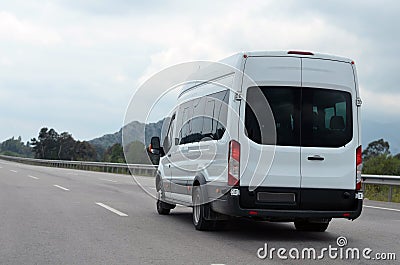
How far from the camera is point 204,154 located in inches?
383

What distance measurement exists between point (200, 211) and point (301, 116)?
7.58 ft

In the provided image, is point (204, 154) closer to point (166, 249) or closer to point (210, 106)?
point (210, 106)

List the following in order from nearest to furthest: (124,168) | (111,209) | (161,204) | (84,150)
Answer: (161,204) < (111,209) < (124,168) < (84,150)

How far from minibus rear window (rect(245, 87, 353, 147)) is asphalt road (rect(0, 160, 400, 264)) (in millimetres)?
1536

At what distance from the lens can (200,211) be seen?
982 cm

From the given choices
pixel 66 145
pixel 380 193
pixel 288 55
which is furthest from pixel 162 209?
pixel 66 145

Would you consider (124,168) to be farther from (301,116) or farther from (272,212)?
(272,212)

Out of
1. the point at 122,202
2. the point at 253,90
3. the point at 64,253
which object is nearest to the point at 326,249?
the point at 253,90

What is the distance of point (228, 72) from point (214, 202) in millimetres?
1996

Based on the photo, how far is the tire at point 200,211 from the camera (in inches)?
380

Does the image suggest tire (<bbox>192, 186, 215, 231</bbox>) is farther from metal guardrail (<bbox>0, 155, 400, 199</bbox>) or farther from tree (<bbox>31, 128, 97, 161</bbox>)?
tree (<bbox>31, 128, 97, 161</bbox>)

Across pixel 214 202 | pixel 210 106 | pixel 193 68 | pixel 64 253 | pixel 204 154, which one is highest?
pixel 193 68

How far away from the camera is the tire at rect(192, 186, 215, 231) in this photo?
9.66 m

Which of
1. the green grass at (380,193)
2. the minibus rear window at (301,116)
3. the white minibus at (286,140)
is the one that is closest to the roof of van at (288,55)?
the white minibus at (286,140)
